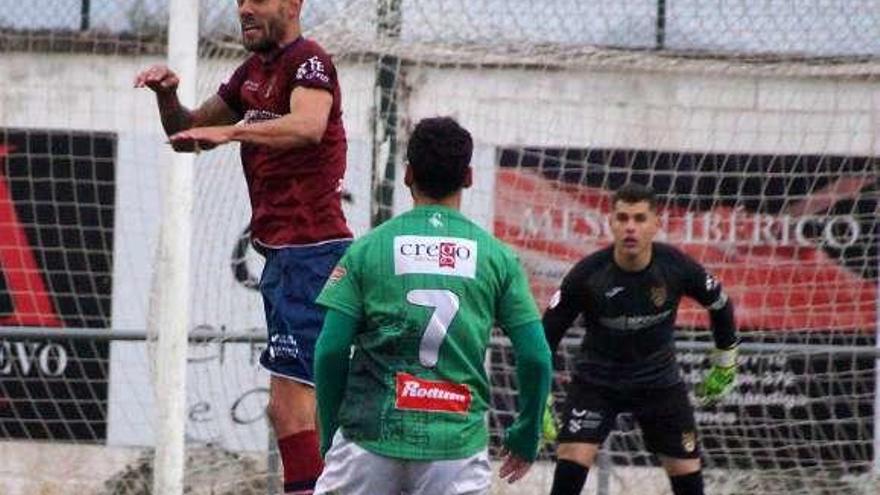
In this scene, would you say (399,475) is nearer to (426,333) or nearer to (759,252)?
(426,333)

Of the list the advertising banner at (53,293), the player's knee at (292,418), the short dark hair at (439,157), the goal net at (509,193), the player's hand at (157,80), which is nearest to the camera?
the short dark hair at (439,157)

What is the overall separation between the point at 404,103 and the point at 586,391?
186cm

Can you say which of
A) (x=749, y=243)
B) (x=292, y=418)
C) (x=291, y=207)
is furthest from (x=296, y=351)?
(x=749, y=243)

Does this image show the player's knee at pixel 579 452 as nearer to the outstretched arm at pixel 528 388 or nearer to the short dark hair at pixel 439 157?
the outstretched arm at pixel 528 388

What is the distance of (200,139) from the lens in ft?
21.2

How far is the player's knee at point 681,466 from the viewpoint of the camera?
33.5 ft

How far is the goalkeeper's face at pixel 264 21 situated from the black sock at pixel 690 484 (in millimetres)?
3869

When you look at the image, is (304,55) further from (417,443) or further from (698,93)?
(698,93)

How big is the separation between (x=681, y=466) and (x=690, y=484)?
94 mm

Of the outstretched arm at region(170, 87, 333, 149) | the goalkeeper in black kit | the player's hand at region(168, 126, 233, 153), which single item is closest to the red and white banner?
the goalkeeper in black kit

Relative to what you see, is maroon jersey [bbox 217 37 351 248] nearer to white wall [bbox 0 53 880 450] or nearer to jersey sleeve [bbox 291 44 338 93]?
jersey sleeve [bbox 291 44 338 93]

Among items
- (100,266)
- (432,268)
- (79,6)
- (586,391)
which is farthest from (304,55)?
(100,266)

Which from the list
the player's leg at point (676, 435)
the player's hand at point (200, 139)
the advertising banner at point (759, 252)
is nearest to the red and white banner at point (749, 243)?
the advertising banner at point (759, 252)

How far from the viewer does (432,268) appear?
19.5 feet
